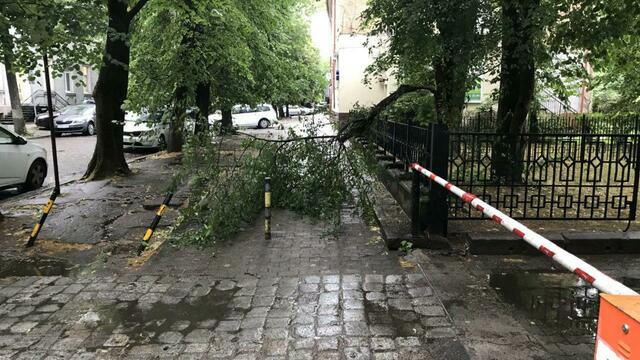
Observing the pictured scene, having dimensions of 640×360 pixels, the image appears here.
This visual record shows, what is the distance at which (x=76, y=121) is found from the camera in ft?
81.6

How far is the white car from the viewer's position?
400 inches

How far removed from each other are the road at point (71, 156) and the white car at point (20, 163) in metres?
0.39

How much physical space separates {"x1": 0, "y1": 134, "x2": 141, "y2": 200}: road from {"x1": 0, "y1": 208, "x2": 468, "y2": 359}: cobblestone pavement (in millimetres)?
6738

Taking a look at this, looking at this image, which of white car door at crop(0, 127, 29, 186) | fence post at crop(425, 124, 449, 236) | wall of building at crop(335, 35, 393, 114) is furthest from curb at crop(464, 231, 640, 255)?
wall of building at crop(335, 35, 393, 114)

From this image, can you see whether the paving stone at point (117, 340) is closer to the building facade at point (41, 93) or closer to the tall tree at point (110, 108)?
the tall tree at point (110, 108)

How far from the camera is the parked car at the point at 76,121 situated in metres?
24.7

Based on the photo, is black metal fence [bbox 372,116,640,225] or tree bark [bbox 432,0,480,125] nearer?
black metal fence [bbox 372,116,640,225]

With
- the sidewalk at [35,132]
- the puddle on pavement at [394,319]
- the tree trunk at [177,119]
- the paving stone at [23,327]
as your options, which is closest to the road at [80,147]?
the sidewalk at [35,132]

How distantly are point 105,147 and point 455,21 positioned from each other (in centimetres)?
823

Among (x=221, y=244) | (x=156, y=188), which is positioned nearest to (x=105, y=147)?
(x=156, y=188)

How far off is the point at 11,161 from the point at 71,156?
7.27 meters

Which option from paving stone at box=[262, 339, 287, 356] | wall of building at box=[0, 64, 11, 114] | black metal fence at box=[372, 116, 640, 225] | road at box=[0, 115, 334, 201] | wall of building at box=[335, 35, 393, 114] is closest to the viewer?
paving stone at box=[262, 339, 287, 356]

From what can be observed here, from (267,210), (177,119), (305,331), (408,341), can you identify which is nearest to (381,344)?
(408,341)

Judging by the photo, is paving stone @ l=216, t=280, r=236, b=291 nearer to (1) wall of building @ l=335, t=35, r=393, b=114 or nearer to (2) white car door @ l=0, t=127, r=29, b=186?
(2) white car door @ l=0, t=127, r=29, b=186
